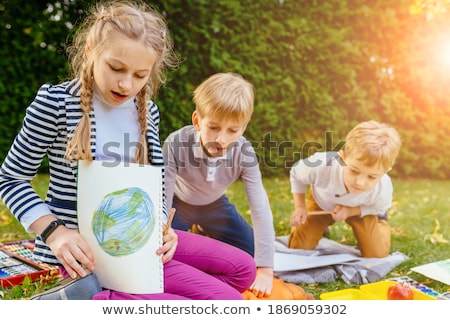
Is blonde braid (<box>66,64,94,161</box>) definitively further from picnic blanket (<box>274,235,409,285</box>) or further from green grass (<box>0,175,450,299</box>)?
picnic blanket (<box>274,235,409,285</box>)

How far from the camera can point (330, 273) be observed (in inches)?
95.5

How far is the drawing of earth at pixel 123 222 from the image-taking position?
1.62 m

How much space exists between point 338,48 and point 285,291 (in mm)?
2430

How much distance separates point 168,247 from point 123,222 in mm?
179

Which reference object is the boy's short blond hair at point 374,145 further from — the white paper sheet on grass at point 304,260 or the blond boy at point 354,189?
the white paper sheet on grass at point 304,260

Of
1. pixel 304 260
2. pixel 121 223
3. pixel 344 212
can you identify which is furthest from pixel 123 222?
pixel 344 212

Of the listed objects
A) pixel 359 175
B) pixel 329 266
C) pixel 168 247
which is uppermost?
pixel 359 175

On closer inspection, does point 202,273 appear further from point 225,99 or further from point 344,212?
point 344,212

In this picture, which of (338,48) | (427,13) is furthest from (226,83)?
(427,13)

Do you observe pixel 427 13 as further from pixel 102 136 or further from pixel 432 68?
pixel 102 136

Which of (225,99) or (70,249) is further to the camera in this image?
(225,99)

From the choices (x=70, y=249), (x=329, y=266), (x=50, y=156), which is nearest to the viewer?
(x=70, y=249)

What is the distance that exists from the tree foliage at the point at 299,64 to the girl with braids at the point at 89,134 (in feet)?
4.30

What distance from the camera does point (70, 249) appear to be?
5.09 ft
